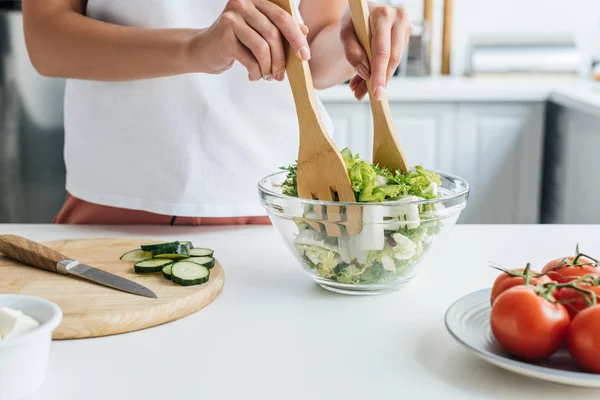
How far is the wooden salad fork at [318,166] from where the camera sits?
936mm

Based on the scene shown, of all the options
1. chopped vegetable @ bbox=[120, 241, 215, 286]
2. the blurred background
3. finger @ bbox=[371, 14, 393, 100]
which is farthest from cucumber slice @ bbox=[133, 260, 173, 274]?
the blurred background

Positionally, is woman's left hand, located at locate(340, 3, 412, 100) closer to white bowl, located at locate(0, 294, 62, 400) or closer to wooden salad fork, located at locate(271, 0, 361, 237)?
wooden salad fork, located at locate(271, 0, 361, 237)

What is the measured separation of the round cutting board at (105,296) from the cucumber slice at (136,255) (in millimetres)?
12

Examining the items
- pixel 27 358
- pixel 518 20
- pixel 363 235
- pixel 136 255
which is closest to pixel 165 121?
pixel 136 255

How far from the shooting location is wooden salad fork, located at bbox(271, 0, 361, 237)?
3.07 feet

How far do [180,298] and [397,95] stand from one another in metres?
2.11

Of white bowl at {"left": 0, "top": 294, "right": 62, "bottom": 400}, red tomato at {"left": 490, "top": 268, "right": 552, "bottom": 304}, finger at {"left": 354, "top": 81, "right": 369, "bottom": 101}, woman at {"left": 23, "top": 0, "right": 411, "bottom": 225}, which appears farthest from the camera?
woman at {"left": 23, "top": 0, "right": 411, "bottom": 225}

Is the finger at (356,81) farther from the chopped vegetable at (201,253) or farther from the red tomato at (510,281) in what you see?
the red tomato at (510,281)

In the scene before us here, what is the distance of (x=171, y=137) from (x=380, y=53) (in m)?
0.53

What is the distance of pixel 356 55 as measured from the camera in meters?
1.13

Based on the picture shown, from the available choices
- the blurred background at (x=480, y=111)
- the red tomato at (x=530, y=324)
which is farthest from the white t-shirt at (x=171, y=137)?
the blurred background at (x=480, y=111)

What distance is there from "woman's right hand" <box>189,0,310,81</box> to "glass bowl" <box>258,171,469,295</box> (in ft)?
0.57

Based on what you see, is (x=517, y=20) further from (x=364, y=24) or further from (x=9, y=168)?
(x=364, y=24)

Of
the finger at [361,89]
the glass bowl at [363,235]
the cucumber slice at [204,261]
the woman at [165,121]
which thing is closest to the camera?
the glass bowl at [363,235]
